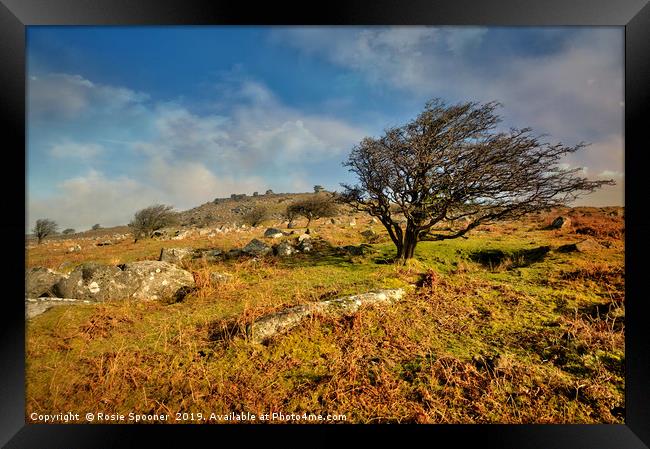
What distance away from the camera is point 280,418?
2.71 m

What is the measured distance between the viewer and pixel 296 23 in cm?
311

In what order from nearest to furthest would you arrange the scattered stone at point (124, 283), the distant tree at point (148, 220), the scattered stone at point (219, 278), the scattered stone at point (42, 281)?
the scattered stone at point (42, 281) → the scattered stone at point (124, 283) → the scattered stone at point (219, 278) → the distant tree at point (148, 220)

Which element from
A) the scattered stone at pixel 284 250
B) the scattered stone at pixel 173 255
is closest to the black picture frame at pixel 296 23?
the scattered stone at pixel 173 255

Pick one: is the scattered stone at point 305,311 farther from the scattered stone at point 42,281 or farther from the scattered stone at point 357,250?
the scattered stone at point 42,281

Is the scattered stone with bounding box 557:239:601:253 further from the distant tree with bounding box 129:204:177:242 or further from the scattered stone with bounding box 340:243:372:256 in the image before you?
the distant tree with bounding box 129:204:177:242

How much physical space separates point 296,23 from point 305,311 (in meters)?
4.51

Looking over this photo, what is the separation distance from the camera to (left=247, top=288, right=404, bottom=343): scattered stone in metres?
3.45

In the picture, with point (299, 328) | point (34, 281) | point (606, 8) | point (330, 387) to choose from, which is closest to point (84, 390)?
point (299, 328)

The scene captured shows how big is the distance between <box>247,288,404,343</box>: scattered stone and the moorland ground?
148 millimetres

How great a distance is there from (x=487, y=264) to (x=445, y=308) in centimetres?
392

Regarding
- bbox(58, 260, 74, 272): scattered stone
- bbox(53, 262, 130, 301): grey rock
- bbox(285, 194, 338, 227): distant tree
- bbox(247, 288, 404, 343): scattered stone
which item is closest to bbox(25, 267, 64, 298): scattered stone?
bbox(53, 262, 130, 301): grey rock

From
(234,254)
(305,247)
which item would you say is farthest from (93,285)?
(305,247)

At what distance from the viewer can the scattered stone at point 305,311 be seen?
3.45 metres

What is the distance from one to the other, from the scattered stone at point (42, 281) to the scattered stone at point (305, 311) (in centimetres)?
509
